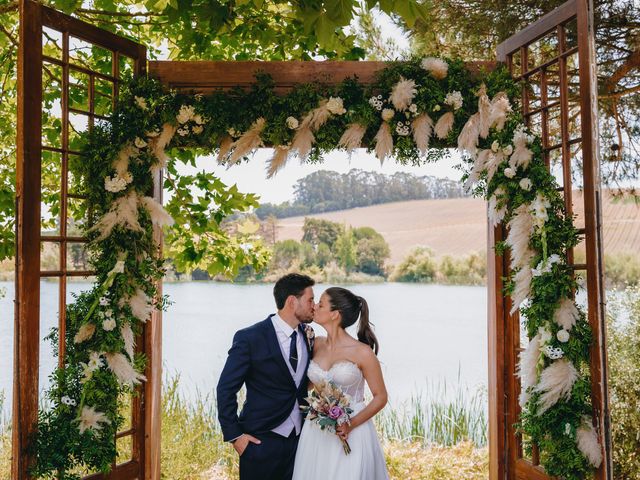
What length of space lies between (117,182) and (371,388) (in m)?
1.83

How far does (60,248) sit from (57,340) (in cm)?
52

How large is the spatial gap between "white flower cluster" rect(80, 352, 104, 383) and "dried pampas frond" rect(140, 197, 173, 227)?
2.69 ft

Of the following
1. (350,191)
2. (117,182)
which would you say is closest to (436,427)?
(117,182)

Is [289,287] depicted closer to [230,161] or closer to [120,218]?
[230,161]

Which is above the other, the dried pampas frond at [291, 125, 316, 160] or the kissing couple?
the dried pampas frond at [291, 125, 316, 160]

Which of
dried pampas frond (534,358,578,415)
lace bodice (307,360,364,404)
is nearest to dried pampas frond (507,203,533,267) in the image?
dried pampas frond (534,358,578,415)

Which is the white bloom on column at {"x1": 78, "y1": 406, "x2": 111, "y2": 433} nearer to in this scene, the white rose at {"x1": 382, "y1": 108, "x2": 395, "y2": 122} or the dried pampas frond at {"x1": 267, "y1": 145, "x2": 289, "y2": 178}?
the dried pampas frond at {"x1": 267, "y1": 145, "x2": 289, "y2": 178}

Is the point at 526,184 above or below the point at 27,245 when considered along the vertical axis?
above

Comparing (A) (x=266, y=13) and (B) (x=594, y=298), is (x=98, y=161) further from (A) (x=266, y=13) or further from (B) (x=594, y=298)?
(B) (x=594, y=298)

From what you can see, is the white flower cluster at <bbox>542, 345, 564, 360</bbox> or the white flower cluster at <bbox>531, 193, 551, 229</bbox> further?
the white flower cluster at <bbox>531, 193, 551, 229</bbox>

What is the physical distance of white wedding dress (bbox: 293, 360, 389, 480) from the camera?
11.6ft

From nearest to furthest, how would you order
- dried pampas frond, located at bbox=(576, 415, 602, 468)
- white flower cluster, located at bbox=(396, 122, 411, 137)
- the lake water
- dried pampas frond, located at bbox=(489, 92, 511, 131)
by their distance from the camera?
1. dried pampas frond, located at bbox=(576, 415, 602, 468)
2. dried pampas frond, located at bbox=(489, 92, 511, 131)
3. white flower cluster, located at bbox=(396, 122, 411, 137)
4. the lake water

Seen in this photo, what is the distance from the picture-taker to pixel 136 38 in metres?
A: 5.63

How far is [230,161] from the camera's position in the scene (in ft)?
12.6
